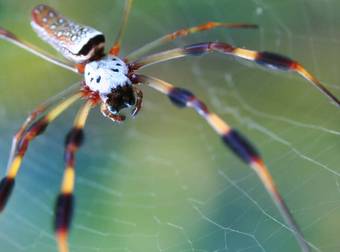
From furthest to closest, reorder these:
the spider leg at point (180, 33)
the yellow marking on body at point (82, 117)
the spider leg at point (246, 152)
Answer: the spider leg at point (180, 33) → the yellow marking on body at point (82, 117) → the spider leg at point (246, 152)

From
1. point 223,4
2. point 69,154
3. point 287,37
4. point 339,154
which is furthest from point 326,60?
point 69,154

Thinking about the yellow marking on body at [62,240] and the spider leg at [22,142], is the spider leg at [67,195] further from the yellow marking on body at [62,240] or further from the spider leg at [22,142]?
the spider leg at [22,142]

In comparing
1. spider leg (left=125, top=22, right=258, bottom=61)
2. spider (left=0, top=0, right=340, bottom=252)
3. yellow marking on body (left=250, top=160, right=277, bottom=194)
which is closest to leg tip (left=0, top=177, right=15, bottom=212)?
spider (left=0, top=0, right=340, bottom=252)

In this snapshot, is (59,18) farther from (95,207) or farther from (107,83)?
(95,207)

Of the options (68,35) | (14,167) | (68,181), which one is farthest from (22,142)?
(68,35)

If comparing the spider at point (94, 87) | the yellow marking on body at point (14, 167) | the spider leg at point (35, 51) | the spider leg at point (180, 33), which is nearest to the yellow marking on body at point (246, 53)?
the spider at point (94, 87)

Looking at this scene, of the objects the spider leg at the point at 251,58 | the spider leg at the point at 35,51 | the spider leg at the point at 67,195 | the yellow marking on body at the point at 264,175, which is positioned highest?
the spider leg at the point at 35,51

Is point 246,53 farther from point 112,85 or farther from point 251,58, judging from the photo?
point 112,85

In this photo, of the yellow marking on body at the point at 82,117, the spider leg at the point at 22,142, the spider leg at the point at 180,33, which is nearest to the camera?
the spider leg at the point at 22,142
